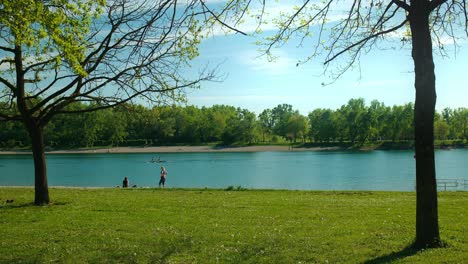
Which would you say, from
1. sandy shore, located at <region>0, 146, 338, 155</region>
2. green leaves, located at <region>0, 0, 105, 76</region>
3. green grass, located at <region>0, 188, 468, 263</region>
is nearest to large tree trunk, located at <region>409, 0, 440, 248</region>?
green grass, located at <region>0, 188, 468, 263</region>

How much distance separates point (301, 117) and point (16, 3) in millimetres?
158268

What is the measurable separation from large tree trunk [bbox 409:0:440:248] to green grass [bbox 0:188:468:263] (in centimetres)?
69

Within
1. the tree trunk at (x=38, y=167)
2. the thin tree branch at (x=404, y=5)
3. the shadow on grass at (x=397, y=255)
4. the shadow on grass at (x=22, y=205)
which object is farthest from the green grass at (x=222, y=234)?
the thin tree branch at (x=404, y=5)

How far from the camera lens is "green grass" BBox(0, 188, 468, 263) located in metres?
8.09

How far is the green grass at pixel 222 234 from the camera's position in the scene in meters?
8.09

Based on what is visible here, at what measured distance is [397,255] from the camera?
7.84 meters

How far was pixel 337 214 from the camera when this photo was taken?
1304 centimetres

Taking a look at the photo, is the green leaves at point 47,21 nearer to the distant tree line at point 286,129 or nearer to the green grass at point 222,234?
the green grass at point 222,234

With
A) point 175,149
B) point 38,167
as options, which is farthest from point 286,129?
point 38,167

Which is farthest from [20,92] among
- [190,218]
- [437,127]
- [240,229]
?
[437,127]

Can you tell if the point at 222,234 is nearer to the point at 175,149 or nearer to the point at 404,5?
the point at 404,5

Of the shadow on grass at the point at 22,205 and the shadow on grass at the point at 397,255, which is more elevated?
the shadow on grass at the point at 397,255

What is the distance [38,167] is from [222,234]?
9.34 metres

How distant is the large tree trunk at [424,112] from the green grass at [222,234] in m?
0.69
